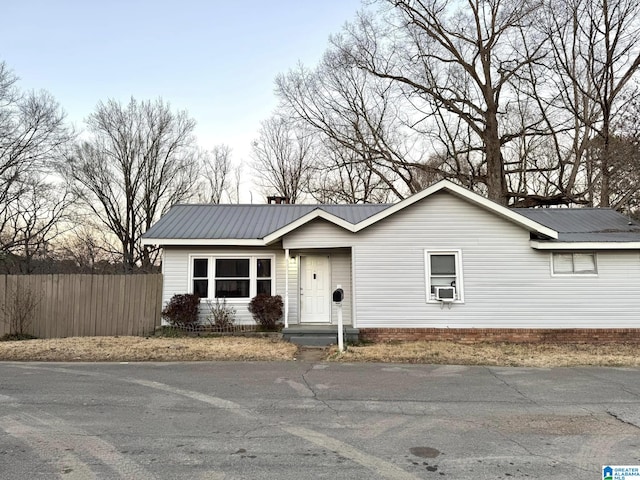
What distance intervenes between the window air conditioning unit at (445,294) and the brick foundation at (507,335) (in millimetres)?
849

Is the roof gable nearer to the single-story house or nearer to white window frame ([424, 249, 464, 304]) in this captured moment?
the single-story house

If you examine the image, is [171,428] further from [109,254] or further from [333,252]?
[109,254]

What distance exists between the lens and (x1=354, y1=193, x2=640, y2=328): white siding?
11656mm

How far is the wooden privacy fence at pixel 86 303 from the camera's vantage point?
527 inches

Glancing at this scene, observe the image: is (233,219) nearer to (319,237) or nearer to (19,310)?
(319,237)

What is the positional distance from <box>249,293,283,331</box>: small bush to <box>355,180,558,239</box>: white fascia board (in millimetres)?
3419

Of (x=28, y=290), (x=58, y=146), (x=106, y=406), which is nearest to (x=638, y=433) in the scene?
(x=106, y=406)

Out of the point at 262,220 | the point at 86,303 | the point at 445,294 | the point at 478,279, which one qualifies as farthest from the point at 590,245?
the point at 86,303

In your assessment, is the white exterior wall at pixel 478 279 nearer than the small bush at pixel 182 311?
Yes

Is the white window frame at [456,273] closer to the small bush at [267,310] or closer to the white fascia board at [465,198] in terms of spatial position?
the white fascia board at [465,198]

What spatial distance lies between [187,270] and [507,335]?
9641mm

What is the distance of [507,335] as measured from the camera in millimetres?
11625

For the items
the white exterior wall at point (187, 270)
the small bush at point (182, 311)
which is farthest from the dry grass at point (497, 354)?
the small bush at point (182, 311)

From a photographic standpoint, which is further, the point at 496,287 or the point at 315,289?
the point at 315,289
